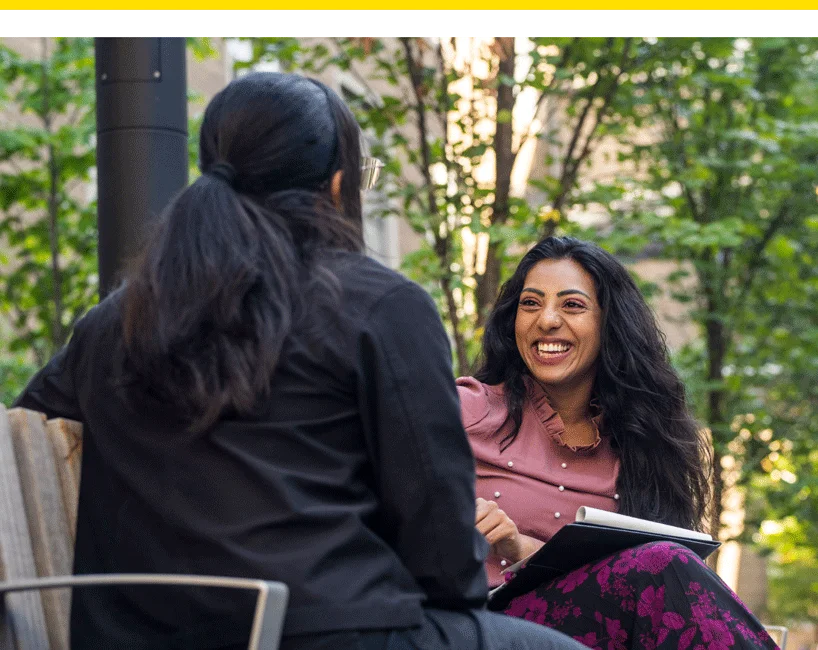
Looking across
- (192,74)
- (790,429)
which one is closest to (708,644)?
(790,429)

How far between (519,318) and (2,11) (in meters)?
1.61

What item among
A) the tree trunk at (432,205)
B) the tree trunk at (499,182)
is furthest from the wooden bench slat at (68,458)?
the tree trunk at (499,182)

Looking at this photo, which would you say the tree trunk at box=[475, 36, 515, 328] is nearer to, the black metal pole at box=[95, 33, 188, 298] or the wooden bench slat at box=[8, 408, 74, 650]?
the black metal pole at box=[95, 33, 188, 298]

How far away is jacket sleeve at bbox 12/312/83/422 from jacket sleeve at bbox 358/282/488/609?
57cm

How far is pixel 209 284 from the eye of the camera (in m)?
1.89

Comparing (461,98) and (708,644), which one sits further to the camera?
(461,98)

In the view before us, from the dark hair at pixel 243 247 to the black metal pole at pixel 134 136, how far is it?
3.19 feet

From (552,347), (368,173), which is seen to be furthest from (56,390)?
(552,347)

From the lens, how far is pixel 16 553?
83.7 inches

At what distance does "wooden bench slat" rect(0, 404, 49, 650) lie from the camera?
2064 mm

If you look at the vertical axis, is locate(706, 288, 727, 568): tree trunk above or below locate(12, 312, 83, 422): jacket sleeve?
below

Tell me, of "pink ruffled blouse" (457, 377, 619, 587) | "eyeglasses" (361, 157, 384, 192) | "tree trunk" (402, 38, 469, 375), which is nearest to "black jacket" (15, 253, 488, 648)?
"eyeglasses" (361, 157, 384, 192)

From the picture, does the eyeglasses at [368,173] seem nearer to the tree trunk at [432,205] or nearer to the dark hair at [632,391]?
the dark hair at [632,391]

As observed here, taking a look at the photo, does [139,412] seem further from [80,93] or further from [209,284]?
[80,93]
